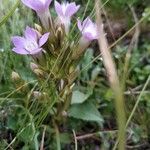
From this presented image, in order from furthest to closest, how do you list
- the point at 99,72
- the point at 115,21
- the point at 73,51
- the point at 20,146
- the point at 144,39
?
the point at 115,21
the point at 144,39
the point at 99,72
the point at 20,146
the point at 73,51

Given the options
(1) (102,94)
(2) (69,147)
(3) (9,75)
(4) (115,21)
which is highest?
(4) (115,21)

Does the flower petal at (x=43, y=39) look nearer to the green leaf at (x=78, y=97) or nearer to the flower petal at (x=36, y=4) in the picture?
the flower petal at (x=36, y=4)

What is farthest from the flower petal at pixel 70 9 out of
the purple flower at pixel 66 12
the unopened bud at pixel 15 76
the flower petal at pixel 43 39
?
the unopened bud at pixel 15 76

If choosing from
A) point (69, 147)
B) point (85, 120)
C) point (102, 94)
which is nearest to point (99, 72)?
point (102, 94)

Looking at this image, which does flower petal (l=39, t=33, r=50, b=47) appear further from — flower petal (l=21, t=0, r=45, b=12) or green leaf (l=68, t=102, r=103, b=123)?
green leaf (l=68, t=102, r=103, b=123)

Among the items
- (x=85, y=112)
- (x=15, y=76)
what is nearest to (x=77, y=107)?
(x=85, y=112)

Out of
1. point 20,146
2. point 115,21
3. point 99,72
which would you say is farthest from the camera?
point 115,21

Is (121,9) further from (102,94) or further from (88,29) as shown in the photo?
(88,29)
